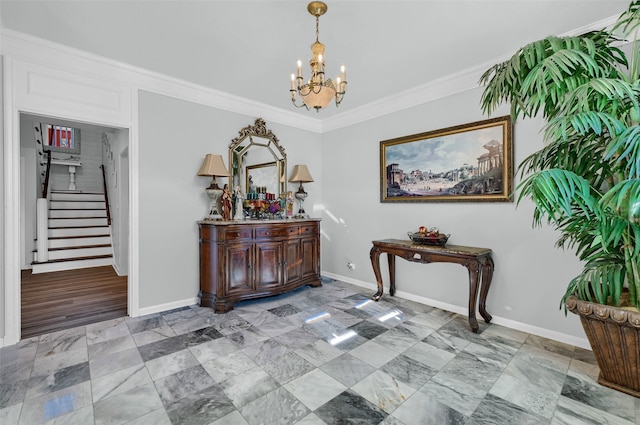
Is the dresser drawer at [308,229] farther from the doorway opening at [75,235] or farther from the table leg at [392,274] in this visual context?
the doorway opening at [75,235]

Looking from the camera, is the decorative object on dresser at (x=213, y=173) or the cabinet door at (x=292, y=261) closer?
the decorative object on dresser at (x=213, y=173)

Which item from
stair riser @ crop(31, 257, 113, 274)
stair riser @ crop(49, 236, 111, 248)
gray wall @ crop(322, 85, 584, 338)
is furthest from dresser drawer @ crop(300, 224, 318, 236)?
stair riser @ crop(49, 236, 111, 248)

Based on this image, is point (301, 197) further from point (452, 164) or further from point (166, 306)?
point (166, 306)

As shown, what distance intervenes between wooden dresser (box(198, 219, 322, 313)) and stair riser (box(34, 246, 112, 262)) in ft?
12.2

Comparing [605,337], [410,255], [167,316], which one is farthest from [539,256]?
[167,316]

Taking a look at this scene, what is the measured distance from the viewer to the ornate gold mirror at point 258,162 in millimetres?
3949

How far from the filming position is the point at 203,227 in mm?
3518

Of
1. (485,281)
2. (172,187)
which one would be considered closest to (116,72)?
(172,187)

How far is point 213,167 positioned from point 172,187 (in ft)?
1.72

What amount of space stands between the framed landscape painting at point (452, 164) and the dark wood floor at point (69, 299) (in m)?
3.66

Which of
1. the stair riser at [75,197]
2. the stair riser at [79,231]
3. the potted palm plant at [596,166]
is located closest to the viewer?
the potted palm plant at [596,166]

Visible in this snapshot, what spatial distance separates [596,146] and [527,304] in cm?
164

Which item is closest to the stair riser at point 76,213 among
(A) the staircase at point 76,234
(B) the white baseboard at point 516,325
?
(A) the staircase at point 76,234

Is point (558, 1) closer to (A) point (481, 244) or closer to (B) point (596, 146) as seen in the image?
(B) point (596, 146)
